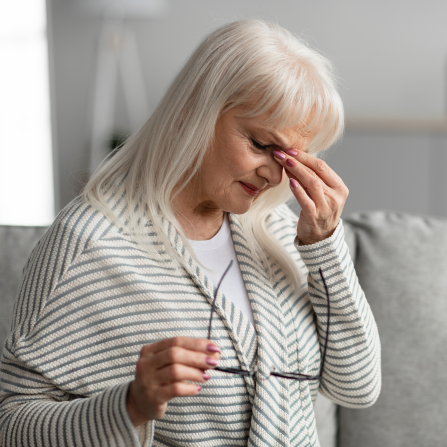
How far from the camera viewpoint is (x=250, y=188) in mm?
933

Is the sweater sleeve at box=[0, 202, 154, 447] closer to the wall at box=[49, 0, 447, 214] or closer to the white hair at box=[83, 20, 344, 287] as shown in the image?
the white hair at box=[83, 20, 344, 287]

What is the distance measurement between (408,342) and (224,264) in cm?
52

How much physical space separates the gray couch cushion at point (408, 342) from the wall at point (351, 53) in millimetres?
1827

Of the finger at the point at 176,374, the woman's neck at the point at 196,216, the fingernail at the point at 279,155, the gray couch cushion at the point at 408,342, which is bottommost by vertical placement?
the gray couch cushion at the point at 408,342

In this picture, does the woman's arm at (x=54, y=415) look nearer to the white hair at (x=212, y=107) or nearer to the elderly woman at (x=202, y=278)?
the elderly woman at (x=202, y=278)

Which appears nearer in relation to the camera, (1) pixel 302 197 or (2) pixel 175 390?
(2) pixel 175 390

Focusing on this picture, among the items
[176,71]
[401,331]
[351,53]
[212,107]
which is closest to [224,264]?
[212,107]

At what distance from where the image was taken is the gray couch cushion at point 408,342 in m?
1.19

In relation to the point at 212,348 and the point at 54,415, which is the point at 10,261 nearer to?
the point at 54,415

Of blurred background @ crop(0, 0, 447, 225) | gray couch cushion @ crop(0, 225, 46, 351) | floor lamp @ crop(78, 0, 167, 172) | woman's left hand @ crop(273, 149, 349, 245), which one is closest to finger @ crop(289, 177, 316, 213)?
woman's left hand @ crop(273, 149, 349, 245)

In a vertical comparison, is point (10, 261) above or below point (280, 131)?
below

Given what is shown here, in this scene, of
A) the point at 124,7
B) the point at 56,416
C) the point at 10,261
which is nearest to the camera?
the point at 56,416

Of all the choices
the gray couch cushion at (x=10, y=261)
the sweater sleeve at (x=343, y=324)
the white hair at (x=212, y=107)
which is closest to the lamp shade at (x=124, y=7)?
the gray couch cushion at (x=10, y=261)

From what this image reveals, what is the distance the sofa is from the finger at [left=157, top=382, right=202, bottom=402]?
0.65m
